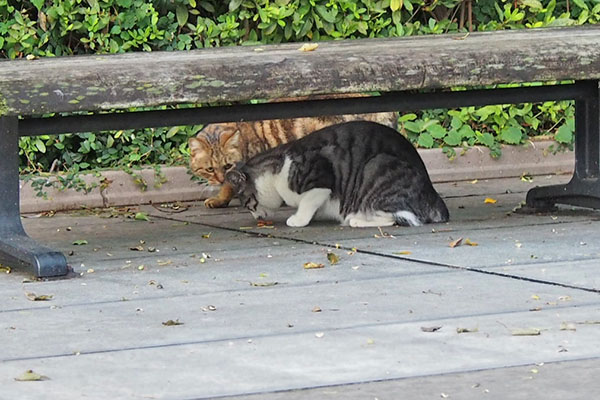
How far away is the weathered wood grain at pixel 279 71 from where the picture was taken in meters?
4.91

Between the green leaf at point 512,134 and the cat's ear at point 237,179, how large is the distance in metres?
2.36

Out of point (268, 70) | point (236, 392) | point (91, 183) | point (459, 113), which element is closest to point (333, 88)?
point (268, 70)

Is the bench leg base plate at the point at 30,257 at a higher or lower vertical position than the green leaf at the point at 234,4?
lower

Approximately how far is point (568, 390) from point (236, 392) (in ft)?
2.86

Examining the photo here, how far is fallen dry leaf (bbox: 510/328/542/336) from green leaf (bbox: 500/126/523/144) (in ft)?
15.2

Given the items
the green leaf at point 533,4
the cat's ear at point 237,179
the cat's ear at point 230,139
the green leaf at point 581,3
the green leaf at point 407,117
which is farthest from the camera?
the green leaf at point 581,3

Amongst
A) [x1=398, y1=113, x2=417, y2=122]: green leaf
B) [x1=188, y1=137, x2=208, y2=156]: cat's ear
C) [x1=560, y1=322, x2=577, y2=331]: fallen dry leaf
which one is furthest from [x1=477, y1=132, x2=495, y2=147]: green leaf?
[x1=560, y1=322, x2=577, y2=331]: fallen dry leaf

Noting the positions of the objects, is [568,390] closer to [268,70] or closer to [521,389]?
[521,389]

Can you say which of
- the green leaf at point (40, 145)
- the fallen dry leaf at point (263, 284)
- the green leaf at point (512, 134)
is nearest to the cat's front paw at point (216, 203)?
the green leaf at point (40, 145)

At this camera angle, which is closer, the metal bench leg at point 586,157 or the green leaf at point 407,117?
the metal bench leg at point 586,157

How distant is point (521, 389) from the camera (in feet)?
10.8

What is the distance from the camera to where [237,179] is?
6.84 metres

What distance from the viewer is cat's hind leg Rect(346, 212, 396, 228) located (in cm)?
640

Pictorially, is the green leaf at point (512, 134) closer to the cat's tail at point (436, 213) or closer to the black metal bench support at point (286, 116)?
the black metal bench support at point (286, 116)
